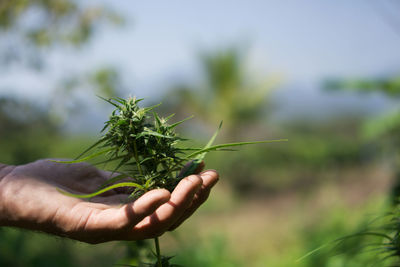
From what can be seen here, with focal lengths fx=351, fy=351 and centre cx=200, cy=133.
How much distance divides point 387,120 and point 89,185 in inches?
170

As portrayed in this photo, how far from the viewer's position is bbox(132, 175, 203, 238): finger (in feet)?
2.57

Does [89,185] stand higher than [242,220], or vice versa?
[89,185]

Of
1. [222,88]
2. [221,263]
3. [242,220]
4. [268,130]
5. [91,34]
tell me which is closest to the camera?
[221,263]

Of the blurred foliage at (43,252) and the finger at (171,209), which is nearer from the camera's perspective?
the finger at (171,209)

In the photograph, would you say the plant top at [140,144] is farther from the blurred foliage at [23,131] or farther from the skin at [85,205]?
the blurred foliage at [23,131]

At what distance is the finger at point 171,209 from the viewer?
30.9 inches

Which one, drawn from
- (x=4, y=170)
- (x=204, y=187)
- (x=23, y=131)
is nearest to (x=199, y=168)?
(x=204, y=187)

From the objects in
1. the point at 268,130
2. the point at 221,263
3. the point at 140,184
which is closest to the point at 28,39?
the point at 221,263

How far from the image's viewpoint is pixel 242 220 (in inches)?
252

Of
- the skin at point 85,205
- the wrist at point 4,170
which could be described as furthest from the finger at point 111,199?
the wrist at point 4,170

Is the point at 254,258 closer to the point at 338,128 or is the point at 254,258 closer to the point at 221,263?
the point at 221,263

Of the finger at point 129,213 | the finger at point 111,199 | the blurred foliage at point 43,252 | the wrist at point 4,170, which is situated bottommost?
the blurred foliage at point 43,252

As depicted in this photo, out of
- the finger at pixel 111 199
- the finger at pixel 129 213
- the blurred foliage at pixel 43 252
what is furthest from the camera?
the blurred foliage at pixel 43 252

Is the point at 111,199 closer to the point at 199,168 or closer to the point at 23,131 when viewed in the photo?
the point at 199,168
